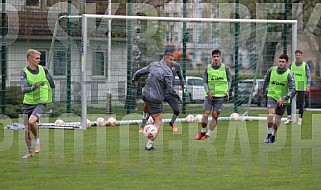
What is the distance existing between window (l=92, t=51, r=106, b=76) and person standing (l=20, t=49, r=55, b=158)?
784 cm

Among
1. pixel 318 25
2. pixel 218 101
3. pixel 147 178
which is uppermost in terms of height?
pixel 318 25

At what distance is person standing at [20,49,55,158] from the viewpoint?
595 inches

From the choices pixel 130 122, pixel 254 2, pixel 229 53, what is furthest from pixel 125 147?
pixel 254 2

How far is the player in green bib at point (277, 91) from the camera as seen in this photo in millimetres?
17516

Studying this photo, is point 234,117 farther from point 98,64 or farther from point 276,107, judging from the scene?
point 276,107

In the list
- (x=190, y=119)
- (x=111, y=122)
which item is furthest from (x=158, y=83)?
(x=190, y=119)

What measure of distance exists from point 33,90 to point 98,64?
8.59 meters

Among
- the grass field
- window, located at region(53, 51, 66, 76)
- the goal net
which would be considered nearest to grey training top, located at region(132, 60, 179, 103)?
the grass field

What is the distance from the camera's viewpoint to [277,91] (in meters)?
17.6

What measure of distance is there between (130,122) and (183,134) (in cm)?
343

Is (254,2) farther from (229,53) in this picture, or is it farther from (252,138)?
(252,138)

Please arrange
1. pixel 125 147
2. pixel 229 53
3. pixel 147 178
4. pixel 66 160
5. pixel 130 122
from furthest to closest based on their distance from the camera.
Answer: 1. pixel 229 53
2. pixel 130 122
3. pixel 125 147
4. pixel 66 160
5. pixel 147 178

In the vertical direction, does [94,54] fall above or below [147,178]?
above

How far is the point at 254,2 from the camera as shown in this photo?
36031mm
